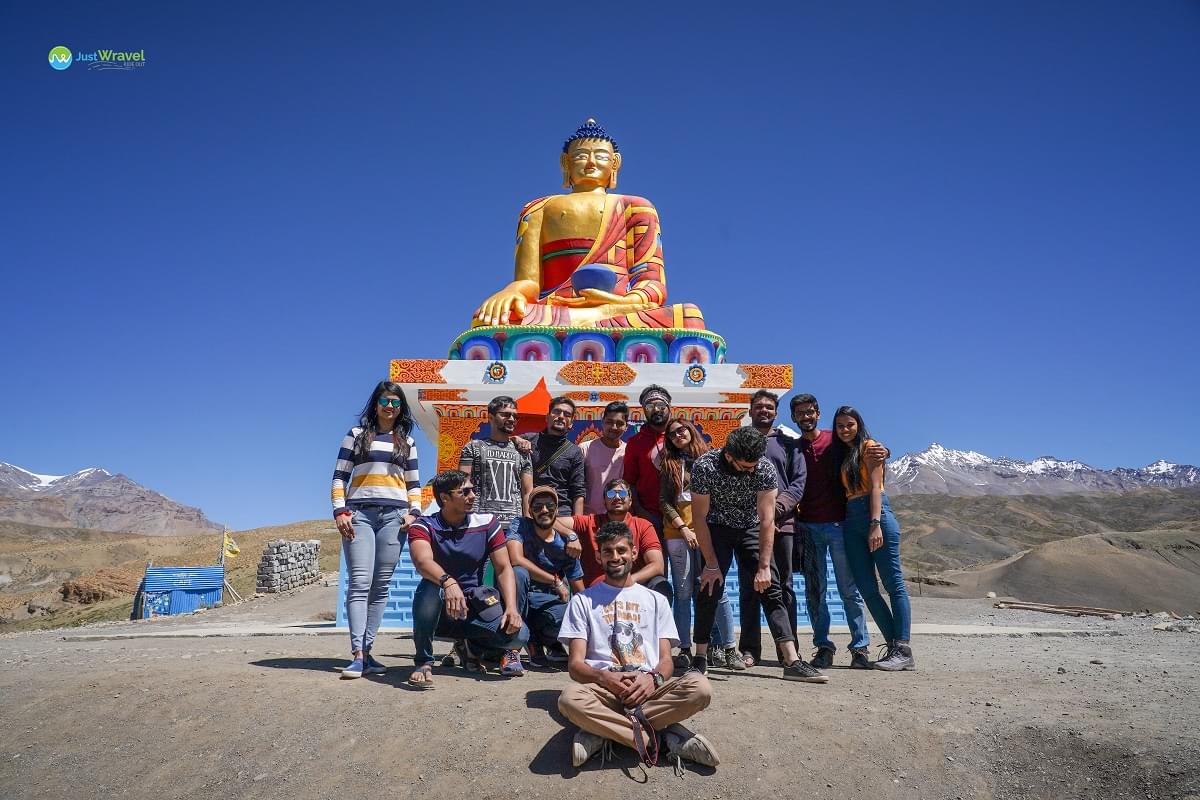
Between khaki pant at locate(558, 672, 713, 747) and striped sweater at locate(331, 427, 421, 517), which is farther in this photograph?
striped sweater at locate(331, 427, 421, 517)

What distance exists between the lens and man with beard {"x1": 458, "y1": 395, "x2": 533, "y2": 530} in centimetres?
481

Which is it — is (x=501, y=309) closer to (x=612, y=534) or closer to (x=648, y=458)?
(x=648, y=458)

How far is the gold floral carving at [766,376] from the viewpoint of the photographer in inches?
390

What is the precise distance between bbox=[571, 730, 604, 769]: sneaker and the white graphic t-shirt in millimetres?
293

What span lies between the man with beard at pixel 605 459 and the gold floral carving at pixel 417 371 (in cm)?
512

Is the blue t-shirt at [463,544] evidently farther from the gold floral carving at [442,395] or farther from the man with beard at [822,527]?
the gold floral carving at [442,395]

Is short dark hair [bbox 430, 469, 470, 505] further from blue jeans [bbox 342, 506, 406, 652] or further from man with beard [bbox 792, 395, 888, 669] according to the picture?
man with beard [bbox 792, 395, 888, 669]

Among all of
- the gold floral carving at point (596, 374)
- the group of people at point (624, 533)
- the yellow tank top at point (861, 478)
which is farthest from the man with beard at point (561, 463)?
the gold floral carving at point (596, 374)

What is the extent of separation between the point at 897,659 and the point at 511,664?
238 cm

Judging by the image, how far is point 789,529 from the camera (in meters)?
4.71

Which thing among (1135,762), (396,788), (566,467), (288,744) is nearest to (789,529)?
(566,467)

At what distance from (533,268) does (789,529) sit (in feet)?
28.7

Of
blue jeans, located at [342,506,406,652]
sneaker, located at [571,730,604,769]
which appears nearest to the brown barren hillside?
blue jeans, located at [342,506,406,652]

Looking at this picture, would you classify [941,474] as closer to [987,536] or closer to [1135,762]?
[987,536]
